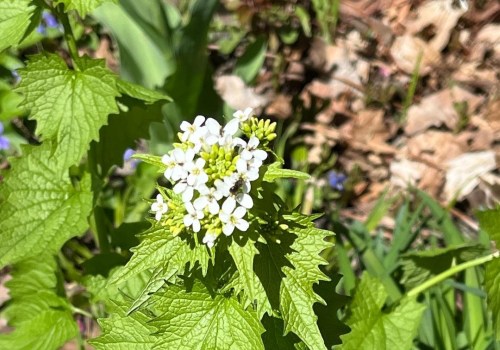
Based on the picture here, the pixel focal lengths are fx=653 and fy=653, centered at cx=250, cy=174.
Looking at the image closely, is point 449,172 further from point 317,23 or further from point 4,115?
point 4,115

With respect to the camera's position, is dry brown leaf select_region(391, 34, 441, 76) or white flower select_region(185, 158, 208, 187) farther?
dry brown leaf select_region(391, 34, 441, 76)

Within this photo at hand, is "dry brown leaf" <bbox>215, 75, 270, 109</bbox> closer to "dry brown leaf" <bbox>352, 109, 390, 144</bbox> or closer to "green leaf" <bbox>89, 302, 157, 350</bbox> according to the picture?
"dry brown leaf" <bbox>352, 109, 390, 144</bbox>

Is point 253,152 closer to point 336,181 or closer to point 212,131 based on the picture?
point 212,131

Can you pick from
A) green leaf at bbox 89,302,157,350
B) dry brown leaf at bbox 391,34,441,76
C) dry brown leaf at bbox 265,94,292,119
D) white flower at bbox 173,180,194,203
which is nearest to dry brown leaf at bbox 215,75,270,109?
dry brown leaf at bbox 265,94,292,119

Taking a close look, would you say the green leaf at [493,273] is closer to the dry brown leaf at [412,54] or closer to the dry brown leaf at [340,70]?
the dry brown leaf at [340,70]

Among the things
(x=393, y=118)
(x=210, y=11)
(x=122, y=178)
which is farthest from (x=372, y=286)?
(x=393, y=118)

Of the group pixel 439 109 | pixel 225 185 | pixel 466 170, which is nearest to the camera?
pixel 225 185

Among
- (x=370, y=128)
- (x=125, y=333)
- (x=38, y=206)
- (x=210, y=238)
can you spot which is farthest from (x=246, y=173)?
(x=370, y=128)
